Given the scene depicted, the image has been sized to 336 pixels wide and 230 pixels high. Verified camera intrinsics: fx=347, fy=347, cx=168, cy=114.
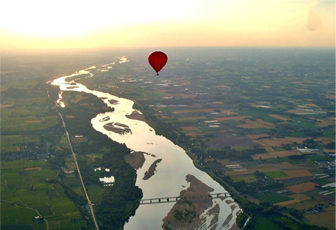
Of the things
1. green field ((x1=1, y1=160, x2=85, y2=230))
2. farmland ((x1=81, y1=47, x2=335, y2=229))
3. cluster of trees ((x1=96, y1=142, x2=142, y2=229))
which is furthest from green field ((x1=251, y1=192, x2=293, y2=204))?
green field ((x1=1, y1=160, x2=85, y2=230))

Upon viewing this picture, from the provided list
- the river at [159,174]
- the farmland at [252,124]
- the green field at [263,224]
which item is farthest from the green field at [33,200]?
the farmland at [252,124]

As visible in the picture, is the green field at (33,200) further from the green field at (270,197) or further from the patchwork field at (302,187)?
the patchwork field at (302,187)

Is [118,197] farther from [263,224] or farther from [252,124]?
[252,124]

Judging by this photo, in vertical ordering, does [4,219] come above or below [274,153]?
below

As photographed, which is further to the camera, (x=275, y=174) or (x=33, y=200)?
(x=275, y=174)

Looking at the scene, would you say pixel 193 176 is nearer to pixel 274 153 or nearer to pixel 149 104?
pixel 274 153

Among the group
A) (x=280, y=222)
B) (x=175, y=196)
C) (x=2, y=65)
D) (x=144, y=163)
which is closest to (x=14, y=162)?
(x=144, y=163)

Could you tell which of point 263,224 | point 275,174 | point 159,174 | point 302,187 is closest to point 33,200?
point 159,174
